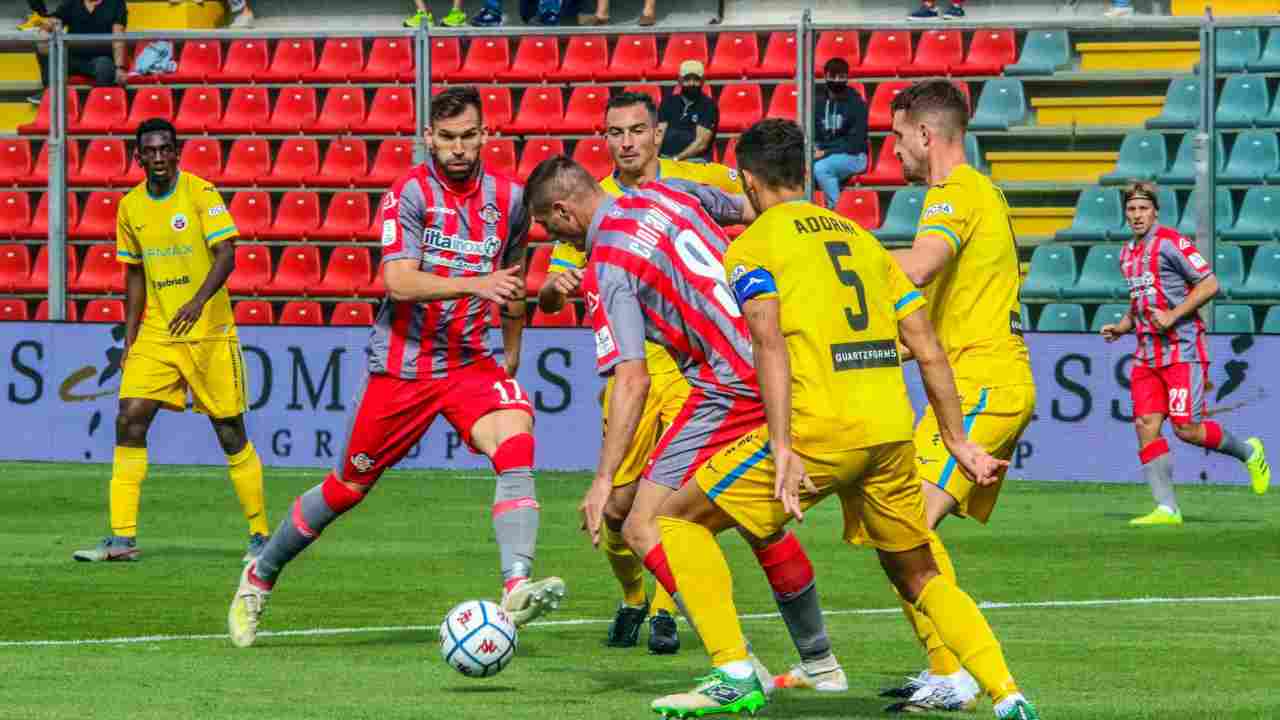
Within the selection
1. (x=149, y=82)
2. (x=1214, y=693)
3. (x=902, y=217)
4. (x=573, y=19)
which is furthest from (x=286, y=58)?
(x=1214, y=693)

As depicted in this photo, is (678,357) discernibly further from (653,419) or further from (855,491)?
(653,419)

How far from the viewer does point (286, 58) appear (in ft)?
79.0

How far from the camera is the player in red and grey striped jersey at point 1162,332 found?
15.5 meters

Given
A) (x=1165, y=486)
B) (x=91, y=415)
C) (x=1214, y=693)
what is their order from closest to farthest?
(x=1214, y=693), (x=1165, y=486), (x=91, y=415)

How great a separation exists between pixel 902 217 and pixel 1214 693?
1404 cm

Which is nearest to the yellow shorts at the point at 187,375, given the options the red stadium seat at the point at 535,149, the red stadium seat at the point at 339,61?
the red stadium seat at the point at 535,149

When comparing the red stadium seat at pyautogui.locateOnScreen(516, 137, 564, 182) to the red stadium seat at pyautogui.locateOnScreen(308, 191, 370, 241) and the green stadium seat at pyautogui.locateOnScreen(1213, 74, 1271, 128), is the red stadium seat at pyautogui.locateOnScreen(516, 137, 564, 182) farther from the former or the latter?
the green stadium seat at pyautogui.locateOnScreen(1213, 74, 1271, 128)

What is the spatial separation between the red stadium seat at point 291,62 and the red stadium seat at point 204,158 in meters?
1.04

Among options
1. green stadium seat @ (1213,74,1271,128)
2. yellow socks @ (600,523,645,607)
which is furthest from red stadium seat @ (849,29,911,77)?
yellow socks @ (600,523,645,607)

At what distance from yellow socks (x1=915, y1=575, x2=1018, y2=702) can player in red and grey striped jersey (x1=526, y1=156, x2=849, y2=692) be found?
0.69 metres

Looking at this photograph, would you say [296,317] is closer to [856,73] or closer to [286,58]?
[286,58]

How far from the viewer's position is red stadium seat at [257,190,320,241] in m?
23.0

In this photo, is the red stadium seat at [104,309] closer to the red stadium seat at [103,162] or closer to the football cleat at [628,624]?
the red stadium seat at [103,162]

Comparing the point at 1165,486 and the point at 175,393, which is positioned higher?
the point at 175,393
